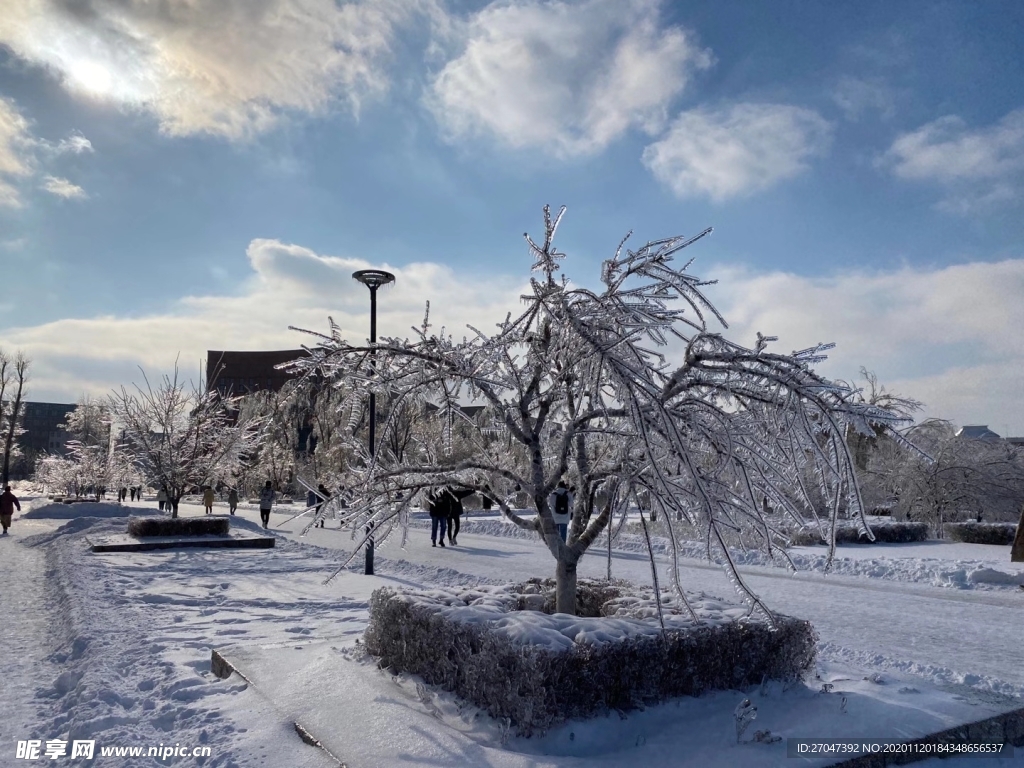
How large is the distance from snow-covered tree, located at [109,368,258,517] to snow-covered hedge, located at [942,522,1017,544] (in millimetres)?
21149

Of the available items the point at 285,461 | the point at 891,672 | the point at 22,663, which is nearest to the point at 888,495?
the point at 891,672

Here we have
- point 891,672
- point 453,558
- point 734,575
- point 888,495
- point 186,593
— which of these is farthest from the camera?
point 888,495

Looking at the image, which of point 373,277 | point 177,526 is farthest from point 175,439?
point 373,277

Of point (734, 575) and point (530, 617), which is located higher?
point (734, 575)

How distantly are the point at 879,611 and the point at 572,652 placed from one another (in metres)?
7.26

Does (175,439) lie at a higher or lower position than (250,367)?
lower

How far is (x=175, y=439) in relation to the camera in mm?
20984

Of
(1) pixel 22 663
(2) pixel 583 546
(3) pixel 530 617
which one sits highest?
(2) pixel 583 546

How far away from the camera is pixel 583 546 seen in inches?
241

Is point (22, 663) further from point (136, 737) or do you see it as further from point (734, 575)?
point (734, 575)

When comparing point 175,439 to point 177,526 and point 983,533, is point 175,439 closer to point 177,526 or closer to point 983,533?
point 177,526

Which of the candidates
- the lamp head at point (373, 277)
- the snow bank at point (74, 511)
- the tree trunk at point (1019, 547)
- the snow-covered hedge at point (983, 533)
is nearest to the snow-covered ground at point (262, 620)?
the tree trunk at point (1019, 547)

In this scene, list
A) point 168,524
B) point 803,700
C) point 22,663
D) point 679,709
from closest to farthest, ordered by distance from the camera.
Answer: point 679,709, point 803,700, point 22,663, point 168,524

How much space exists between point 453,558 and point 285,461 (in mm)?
28378
